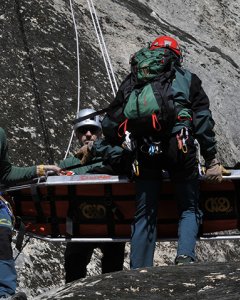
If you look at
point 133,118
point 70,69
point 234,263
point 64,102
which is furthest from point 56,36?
point 234,263

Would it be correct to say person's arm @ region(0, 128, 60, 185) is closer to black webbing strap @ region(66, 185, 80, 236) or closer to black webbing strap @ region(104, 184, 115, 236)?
black webbing strap @ region(66, 185, 80, 236)

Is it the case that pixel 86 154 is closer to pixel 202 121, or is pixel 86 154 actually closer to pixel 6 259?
pixel 202 121

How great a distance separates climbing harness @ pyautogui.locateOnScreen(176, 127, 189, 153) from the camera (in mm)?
8117

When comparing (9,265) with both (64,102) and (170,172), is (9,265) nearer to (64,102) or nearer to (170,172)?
(170,172)

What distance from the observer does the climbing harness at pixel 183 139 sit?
8.12 meters

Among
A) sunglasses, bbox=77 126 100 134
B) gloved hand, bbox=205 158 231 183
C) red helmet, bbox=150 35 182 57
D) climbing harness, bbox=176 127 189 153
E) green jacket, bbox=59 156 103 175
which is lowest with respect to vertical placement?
green jacket, bbox=59 156 103 175

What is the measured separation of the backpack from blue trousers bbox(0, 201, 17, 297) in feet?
4.08

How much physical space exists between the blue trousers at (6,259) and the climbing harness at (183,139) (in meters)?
1.52

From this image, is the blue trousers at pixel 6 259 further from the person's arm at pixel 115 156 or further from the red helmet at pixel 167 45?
the red helmet at pixel 167 45

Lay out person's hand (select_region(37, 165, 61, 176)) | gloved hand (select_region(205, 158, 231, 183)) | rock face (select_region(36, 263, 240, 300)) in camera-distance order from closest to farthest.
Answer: rock face (select_region(36, 263, 240, 300)) < gloved hand (select_region(205, 158, 231, 183)) < person's hand (select_region(37, 165, 61, 176))

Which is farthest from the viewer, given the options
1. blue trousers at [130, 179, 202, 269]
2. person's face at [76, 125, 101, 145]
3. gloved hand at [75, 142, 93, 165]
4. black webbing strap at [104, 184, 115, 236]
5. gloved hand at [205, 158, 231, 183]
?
person's face at [76, 125, 101, 145]

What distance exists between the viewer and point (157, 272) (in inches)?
287

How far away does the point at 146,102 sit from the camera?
8070 mm

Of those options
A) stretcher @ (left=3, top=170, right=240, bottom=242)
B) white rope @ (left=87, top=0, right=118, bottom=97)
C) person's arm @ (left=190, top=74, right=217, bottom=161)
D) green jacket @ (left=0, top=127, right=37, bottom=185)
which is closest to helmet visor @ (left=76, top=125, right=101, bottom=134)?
stretcher @ (left=3, top=170, right=240, bottom=242)
